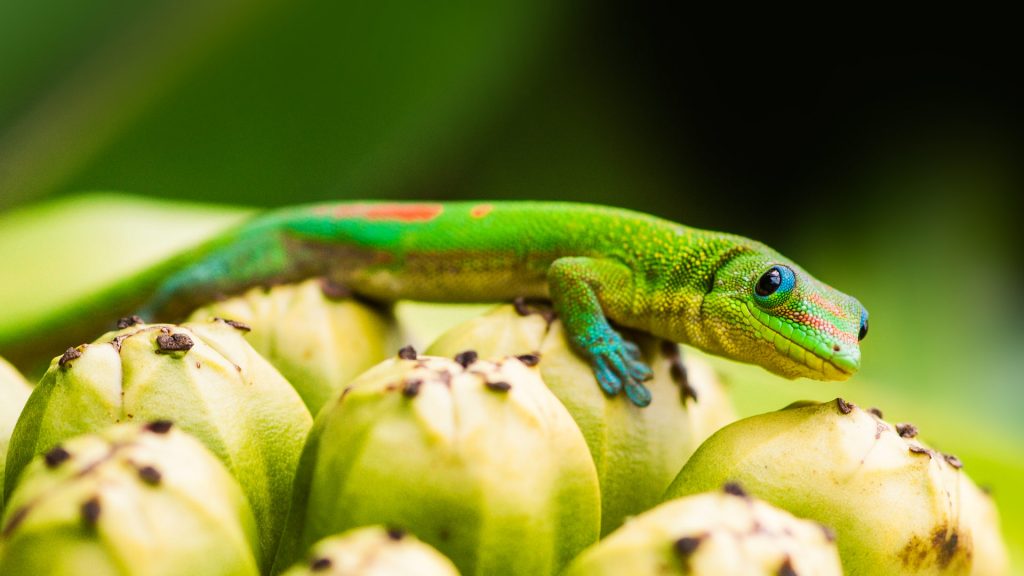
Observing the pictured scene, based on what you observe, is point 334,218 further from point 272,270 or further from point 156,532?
point 156,532

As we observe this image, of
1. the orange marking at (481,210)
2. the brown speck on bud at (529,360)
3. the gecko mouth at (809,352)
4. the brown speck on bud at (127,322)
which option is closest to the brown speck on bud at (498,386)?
the brown speck on bud at (529,360)

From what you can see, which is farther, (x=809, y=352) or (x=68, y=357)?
(x=809, y=352)

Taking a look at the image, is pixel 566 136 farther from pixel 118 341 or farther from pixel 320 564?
pixel 320 564

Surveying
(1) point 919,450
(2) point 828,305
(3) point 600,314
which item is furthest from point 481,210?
(1) point 919,450

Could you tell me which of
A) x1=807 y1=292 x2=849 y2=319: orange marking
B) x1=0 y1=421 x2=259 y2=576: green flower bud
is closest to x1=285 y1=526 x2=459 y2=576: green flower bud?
x1=0 y1=421 x2=259 y2=576: green flower bud

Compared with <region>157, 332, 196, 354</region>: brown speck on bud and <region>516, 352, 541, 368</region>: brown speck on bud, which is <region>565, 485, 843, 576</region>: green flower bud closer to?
<region>516, 352, 541, 368</region>: brown speck on bud

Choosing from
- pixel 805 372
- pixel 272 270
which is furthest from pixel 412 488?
pixel 272 270

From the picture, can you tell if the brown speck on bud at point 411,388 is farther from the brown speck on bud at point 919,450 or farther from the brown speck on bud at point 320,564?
the brown speck on bud at point 919,450
